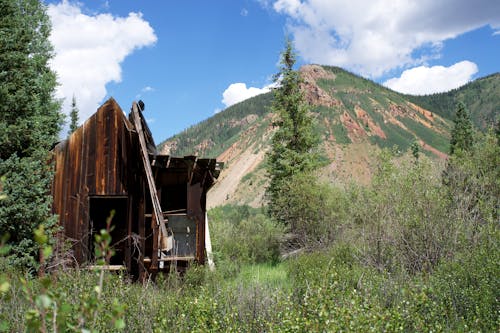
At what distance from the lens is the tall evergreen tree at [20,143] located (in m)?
10.4

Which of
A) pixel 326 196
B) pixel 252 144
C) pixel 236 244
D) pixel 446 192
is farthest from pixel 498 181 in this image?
pixel 252 144

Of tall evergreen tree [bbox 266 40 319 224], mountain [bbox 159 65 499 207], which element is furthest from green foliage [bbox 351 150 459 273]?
mountain [bbox 159 65 499 207]

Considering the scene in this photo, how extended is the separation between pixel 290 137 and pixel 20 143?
608 inches

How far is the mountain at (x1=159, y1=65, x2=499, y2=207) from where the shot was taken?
8288 cm

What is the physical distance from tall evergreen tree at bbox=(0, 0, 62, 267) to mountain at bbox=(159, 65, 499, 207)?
58143mm

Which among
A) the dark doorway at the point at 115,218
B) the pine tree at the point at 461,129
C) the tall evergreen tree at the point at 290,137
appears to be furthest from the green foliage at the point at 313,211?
the pine tree at the point at 461,129

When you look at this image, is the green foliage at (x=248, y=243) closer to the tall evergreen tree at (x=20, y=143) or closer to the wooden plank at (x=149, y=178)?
the wooden plank at (x=149, y=178)

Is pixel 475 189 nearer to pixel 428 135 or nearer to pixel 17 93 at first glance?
pixel 17 93

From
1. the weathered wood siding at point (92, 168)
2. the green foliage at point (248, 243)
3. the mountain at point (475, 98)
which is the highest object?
the mountain at point (475, 98)

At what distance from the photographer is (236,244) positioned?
59.4ft

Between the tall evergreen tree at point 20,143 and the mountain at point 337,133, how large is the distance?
191 feet

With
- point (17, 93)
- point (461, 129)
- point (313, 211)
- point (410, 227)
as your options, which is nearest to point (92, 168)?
point (17, 93)

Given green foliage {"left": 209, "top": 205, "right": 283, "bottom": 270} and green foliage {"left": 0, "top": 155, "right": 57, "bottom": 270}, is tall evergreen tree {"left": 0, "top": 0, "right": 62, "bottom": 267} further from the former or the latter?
green foliage {"left": 209, "top": 205, "right": 283, "bottom": 270}

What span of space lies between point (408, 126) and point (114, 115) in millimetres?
106224
